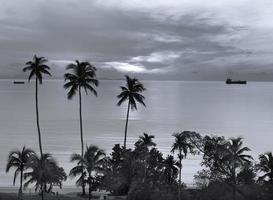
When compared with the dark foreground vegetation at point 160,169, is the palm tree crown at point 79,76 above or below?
above

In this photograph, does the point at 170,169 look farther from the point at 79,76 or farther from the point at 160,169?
the point at 79,76

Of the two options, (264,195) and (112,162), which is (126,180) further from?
(264,195)

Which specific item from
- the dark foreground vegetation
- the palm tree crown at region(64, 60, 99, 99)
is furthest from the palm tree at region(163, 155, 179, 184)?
the palm tree crown at region(64, 60, 99, 99)

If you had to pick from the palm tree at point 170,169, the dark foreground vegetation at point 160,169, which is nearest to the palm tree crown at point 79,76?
the dark foreground vegetation at point 160,169

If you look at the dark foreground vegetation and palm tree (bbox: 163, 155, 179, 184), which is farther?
palm tree (bbox: 163, 155, 179, 184)

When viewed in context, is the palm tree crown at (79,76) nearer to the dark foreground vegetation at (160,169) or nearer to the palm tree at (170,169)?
the dark foreground vegetation at (160,169)

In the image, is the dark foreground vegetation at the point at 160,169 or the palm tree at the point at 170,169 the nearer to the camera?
the dark foreground vegetation at the point at 160,169

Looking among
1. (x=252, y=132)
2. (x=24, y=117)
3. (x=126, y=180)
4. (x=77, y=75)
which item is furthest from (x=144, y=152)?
(x=24, y=117)

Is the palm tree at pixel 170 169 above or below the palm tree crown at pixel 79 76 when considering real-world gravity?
below

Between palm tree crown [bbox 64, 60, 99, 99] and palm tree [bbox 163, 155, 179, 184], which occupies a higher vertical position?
palm tree crown [bbox 64, 60, 99, 99]

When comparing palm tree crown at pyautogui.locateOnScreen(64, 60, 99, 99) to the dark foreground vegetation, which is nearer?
the dark foreground vegetation

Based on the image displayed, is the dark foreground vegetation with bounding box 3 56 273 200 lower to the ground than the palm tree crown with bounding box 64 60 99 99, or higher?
lower

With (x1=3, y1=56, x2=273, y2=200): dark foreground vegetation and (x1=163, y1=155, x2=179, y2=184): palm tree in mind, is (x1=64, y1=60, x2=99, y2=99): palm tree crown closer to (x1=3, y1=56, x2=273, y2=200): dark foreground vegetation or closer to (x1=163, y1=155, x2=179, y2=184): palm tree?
(x1=3, y1=56, x2=273, y2=200): dark foreground vegetation

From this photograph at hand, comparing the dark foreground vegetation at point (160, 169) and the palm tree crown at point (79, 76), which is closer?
the dark foreground vegetation at point (160, 169)
